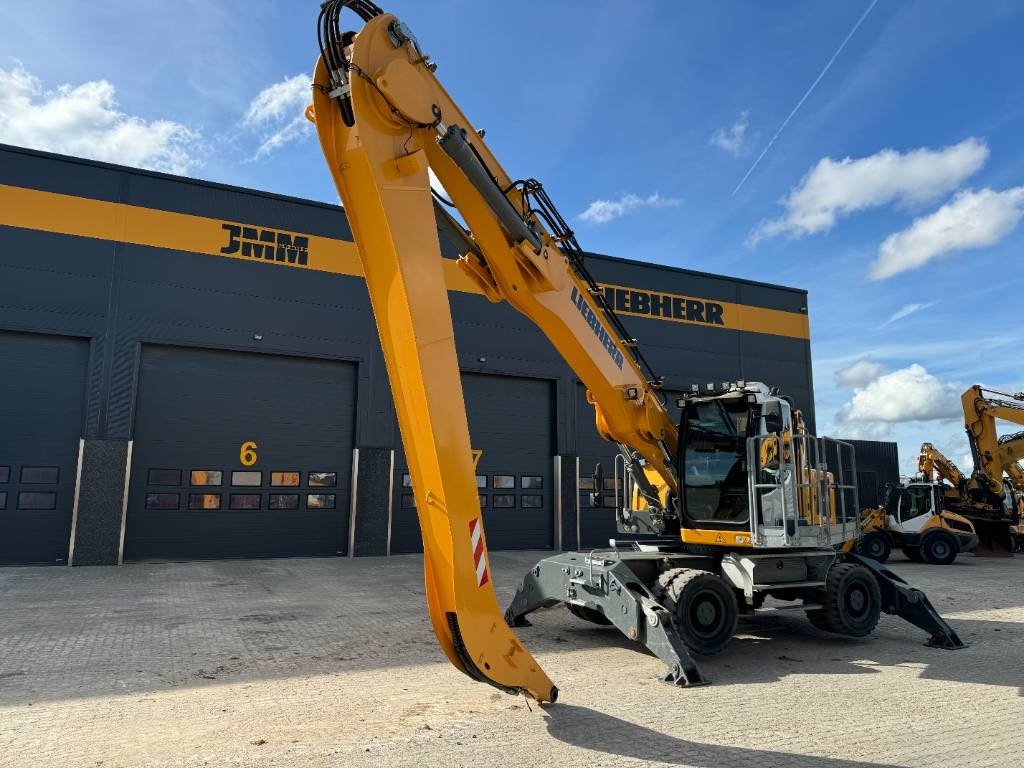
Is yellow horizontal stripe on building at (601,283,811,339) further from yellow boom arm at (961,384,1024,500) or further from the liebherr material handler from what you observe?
the liebherr material handler

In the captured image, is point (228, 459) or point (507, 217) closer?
point (507, 217)

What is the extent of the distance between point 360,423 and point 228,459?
3198 mm

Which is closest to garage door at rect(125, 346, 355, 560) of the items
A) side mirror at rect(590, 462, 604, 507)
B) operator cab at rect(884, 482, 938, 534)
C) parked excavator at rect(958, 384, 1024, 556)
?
side mirror at rect(590, 462, 604, 507)

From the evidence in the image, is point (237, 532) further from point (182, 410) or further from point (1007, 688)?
point (1007, 688)

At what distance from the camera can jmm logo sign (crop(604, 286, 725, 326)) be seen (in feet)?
70.2

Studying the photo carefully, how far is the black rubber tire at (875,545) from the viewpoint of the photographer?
1902cm

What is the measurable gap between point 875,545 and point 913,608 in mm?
11758

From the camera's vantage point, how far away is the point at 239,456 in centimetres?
1642

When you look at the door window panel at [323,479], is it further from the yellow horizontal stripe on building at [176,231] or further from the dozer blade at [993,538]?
the dozer blade at [993,538]

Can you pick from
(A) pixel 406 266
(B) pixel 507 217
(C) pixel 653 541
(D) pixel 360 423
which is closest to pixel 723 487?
(C) pixel 653 541

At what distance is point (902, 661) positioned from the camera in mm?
7613

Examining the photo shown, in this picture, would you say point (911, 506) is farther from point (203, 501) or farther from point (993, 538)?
point (203, 501)

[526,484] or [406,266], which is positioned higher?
[406,266]

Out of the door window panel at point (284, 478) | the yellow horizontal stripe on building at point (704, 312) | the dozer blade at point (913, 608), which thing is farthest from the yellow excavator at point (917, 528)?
the door window panel at point (284, 478)
